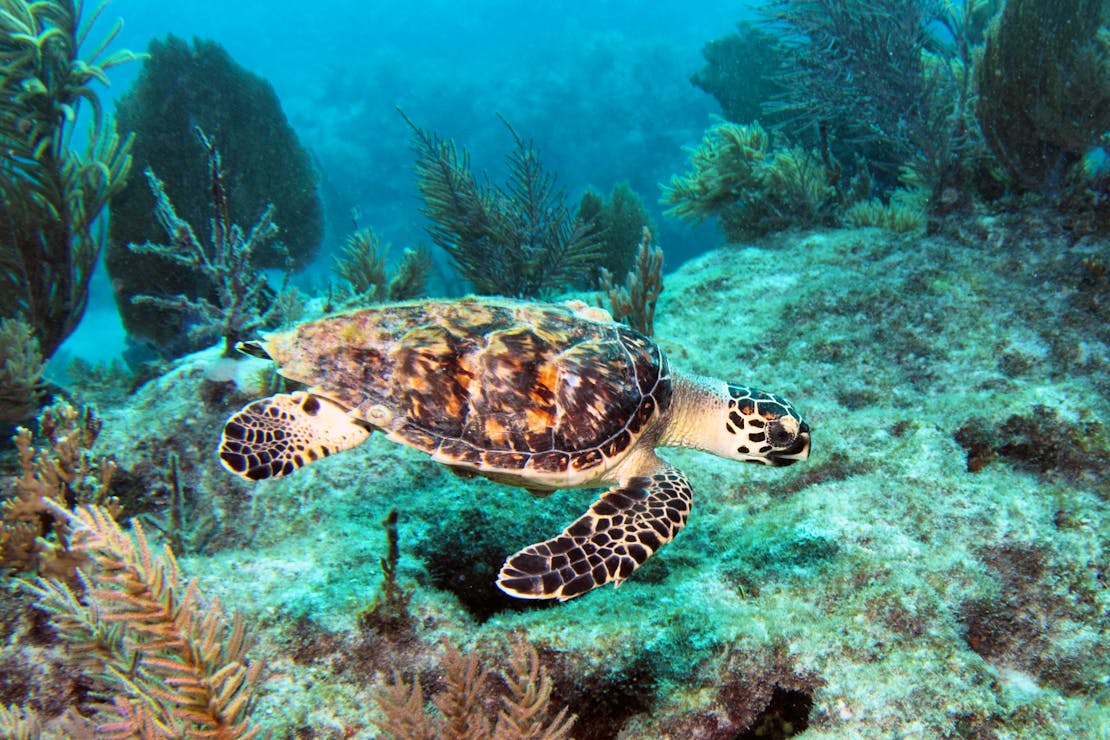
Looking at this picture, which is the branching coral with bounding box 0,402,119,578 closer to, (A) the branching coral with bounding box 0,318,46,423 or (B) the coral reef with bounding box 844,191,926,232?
(A) the branching coral with bounding box 0,318,46,423

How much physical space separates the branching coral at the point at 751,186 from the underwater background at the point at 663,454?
0.06m

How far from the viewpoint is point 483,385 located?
9.48 ft

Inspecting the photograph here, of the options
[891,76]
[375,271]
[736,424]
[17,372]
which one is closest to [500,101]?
[375,271]

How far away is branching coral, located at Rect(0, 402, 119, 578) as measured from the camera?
2670mm

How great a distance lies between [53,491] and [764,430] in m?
4.19

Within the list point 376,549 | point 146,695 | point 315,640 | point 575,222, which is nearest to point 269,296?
point 575,222

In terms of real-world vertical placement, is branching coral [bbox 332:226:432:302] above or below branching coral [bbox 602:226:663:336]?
above

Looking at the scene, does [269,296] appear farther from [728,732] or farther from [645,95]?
[645,95]

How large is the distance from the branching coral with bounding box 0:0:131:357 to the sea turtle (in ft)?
14.4

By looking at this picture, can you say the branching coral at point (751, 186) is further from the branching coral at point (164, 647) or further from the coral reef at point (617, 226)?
the branching coral at point (164, 647)

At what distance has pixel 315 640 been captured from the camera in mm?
2445

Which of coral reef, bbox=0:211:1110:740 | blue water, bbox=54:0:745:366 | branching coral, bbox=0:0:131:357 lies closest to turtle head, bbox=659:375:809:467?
coral reef, bbox=0:211:1110:740

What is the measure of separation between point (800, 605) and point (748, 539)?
55cm

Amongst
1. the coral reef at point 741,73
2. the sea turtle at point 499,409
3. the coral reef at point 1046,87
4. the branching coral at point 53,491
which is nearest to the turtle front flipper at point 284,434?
the sea turtle at point 499,409
